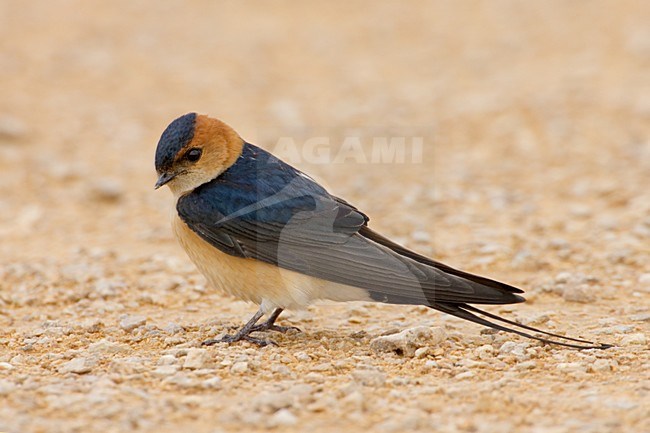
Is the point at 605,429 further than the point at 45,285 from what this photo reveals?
No

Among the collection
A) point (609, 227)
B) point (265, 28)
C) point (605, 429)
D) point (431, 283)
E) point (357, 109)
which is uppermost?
point (265, 28)

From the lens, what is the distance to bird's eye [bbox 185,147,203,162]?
4.38 metres

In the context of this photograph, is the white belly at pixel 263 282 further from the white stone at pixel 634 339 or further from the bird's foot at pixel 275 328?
the white stone at pixel 634 339

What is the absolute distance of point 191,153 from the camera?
4.38 m

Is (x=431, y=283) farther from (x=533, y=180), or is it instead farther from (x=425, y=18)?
(x=425, y=18)

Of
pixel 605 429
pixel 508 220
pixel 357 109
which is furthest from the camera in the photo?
pixel 357 109

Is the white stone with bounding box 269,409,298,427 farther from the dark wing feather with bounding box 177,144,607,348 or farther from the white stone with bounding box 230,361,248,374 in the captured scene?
the dark wing feather with bounding box 177,144,607,348

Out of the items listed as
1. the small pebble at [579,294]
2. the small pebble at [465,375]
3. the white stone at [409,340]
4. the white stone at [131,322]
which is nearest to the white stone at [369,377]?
the small pebble at [465,375]

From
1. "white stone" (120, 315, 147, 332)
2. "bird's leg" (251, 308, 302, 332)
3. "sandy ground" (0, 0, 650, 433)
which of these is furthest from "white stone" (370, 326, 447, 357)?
"white stone" (120, 315, 147, 332)

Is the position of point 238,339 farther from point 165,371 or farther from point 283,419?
point 283,419

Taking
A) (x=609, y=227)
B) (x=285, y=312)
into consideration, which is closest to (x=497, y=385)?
(x=285, y=312)

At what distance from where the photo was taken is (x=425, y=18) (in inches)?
495

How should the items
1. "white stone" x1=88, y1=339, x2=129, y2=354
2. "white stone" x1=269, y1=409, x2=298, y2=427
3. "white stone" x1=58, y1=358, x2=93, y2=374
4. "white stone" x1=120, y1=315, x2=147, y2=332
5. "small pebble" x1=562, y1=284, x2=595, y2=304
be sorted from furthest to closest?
"small pebble" x1=562, y1=284, x2=595, y2=304
"white stone" x1=120, y1=315, x2=147, y2=332
"white stone" x1=88, y1=339, x2=129, y2=354
"white stone" x1=58, y1=358, x2=93, y2=374
"white stone" x1=269, y1=409, x2=298, y2=427

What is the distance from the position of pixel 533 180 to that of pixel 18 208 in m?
4.01
